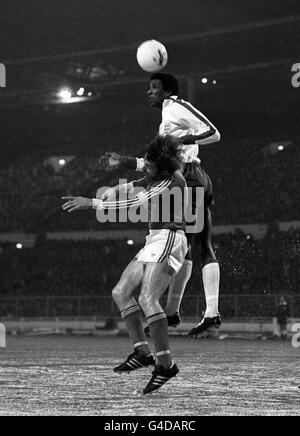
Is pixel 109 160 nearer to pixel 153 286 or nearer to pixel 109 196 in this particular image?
pixel 109 196

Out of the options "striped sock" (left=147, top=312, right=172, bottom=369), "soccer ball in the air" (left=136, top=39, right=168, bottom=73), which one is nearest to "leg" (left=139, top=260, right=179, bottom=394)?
"striped sock" (left=147, top=312, right=172, bottom=369)

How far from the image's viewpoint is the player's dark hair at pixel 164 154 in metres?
7.71

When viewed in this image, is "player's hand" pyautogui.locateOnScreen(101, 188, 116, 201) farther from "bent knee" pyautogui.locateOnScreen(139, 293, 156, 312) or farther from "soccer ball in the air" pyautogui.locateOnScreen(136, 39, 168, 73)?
"soccer ball in the air" pyautogui.locateOnScreen(136, 39, 168, 73)

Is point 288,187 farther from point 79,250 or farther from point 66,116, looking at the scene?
point 66,116

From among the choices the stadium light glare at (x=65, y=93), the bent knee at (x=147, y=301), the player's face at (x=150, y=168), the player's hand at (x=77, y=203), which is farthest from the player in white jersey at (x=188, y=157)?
the stadium light glare at (x=65, y=93)

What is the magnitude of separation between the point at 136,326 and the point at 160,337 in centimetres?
59

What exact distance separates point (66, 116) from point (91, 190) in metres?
5.53

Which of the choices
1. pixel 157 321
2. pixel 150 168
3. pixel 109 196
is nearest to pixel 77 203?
pixel 109 196

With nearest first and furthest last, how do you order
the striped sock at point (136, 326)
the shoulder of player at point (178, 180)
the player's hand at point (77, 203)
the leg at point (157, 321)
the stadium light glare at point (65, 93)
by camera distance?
1. the leg at point (157, 321)
2. the player's hand at point (77, 203)
3. the shoulder of player at point (178, 180)
4. the striped sock at point (136, 326)
5. the stadium light glare at point (65, 93)

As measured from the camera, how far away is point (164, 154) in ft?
25.4

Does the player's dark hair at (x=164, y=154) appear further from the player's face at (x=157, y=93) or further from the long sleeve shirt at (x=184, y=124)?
the player's face at (x=157, y=93)

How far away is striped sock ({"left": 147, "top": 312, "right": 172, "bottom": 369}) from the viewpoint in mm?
7488

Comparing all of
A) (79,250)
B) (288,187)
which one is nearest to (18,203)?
(79,250)

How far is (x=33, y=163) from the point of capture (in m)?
44.4
